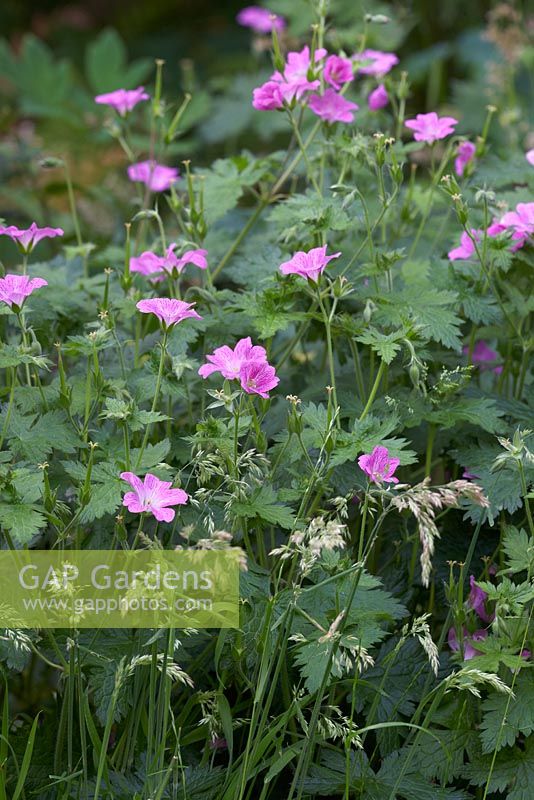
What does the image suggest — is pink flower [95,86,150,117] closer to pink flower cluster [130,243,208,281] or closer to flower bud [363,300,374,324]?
pink flower cluster [130,243,208,281]

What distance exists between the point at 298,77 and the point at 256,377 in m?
0.59

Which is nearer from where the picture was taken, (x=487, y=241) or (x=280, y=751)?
(x=280, y=751)

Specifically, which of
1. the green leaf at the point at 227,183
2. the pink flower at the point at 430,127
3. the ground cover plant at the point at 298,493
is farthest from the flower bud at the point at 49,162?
the pink flower at the point at 430,127

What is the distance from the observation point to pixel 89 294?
171 centimetres

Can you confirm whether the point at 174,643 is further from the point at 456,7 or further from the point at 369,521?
the point at 456,7

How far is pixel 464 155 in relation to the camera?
1.81 meters

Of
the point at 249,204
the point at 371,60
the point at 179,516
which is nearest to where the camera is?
the point at 179,516

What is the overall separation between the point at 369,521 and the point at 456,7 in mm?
3261

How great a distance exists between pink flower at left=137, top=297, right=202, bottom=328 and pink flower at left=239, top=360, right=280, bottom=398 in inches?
4.2

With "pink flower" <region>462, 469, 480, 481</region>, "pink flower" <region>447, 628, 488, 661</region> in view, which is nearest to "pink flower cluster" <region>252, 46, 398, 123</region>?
"pink flower" <region>462, 469, 480, 481</region>

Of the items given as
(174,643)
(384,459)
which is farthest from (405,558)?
(174,643)

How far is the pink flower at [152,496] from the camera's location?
1144 mm

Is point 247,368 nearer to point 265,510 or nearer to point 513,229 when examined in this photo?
point 265,510

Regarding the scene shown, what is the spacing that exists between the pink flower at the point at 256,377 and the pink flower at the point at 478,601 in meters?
0.41
